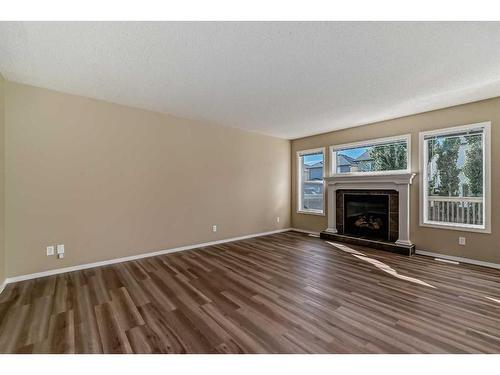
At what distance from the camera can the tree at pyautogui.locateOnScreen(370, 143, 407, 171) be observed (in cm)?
432

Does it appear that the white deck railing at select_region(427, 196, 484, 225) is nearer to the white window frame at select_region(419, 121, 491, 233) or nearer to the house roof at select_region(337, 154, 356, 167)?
the white window frame at select_region(419, 121, 491, 233)

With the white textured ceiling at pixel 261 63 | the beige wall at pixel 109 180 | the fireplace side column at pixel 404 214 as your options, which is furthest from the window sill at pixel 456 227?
the beige wall at pixel 109 180

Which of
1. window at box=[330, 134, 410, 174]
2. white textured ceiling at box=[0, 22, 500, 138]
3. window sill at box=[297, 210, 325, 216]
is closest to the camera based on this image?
white textured ceiling at box=[0, 22, 500, 138]

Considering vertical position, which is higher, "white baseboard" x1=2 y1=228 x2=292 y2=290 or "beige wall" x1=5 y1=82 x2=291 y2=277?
"beige wall" x1=5 y1=82 x2=291 y2=277

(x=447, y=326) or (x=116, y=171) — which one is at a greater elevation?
(x=116, y=171)

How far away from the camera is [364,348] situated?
162 centimetres

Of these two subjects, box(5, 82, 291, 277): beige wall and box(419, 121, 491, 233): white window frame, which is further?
box(419, 121, 491, 233): white window frame

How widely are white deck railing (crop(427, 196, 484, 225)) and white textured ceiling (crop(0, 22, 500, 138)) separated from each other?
1.56m

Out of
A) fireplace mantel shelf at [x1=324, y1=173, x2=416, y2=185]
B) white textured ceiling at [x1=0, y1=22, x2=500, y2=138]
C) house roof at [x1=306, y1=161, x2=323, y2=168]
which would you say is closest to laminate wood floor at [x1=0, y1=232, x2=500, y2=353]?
fireplace mantel shelf at [x1=324, y1=173, x2=416, y2=185]

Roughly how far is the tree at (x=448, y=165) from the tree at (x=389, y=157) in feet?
1.69

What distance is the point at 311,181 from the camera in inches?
232
